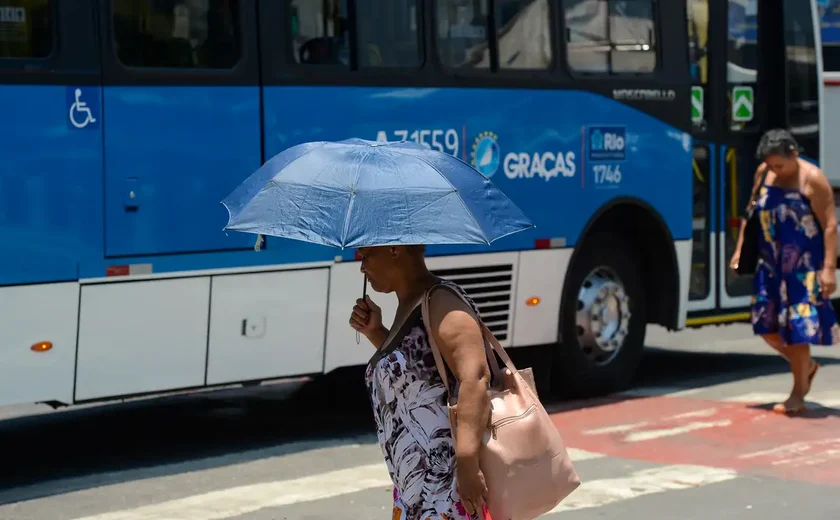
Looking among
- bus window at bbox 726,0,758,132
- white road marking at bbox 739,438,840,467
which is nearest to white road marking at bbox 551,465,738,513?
white road marking at bbox 739,438,840,467

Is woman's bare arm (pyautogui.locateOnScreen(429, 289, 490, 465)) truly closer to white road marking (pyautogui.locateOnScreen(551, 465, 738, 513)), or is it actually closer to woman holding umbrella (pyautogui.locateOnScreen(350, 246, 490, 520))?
woman holding umbrella (pyautogui.locateOnScreen(350, 246, 490, 520))

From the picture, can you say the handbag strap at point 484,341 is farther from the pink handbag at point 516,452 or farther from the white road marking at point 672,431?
the white road marking at point 672,431

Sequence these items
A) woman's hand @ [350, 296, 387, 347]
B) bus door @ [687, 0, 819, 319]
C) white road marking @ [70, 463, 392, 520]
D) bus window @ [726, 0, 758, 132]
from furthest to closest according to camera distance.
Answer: bus window @ [726, 0, 758, 132]
bus door @ [687, 0, 819, 319]
white road marking @ [70, 463, 392, 520]
woman's hand @ [350, 296, 387, 347]

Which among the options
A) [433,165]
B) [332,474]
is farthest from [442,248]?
[433,165]

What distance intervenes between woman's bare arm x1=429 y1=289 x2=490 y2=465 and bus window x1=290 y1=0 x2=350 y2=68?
4.91 m

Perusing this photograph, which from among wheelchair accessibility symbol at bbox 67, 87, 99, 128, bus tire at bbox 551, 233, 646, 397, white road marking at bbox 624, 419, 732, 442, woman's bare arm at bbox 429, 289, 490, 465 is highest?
wheelchair accessibility symbol at bbox 67, 87, 99, 128

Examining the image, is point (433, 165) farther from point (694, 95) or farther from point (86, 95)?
point (694, 95)

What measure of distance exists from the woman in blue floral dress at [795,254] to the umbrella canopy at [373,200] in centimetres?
558

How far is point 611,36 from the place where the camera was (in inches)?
424

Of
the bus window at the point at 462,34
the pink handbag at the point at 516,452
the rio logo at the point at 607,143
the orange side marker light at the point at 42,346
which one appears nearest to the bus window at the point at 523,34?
the bus window at the point at 462,34

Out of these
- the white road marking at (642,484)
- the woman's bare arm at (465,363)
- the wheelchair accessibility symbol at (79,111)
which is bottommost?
the white road marking at (642,484)

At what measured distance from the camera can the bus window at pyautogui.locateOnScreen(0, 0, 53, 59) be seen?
7582 millimetres

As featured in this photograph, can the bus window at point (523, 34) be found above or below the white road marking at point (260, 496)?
above

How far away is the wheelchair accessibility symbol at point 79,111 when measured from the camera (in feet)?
25.6
